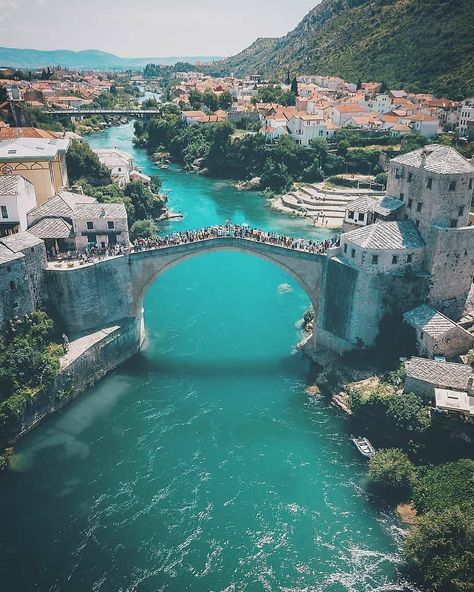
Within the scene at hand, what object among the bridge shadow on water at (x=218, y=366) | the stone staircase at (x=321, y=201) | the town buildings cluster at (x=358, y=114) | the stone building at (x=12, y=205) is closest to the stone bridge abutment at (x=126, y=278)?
the bridge shadow on water at (x=218, y=366)

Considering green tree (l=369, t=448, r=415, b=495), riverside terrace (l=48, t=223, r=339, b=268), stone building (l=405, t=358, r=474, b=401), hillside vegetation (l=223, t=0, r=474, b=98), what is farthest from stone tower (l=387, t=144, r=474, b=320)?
hillside vegetation (l=223, t=0, r=474, b=98)

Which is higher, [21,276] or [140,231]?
[21,276]

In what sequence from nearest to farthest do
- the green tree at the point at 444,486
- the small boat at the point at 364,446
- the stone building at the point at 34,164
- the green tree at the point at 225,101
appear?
the green tree at the point at 444,486
the small boat at the point at 364,446
the stone building at the point at 34,164
the green tree at the point at 225,101

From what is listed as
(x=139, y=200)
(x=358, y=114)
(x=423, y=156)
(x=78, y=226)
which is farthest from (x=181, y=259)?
(x=358, y=114)

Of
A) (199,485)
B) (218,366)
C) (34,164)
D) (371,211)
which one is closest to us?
(199,485)

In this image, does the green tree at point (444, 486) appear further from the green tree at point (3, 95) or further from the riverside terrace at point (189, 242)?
the green tree at point (3, 95)

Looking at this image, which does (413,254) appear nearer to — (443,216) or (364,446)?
(443,216)

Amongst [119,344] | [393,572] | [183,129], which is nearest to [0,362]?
[119,344]
